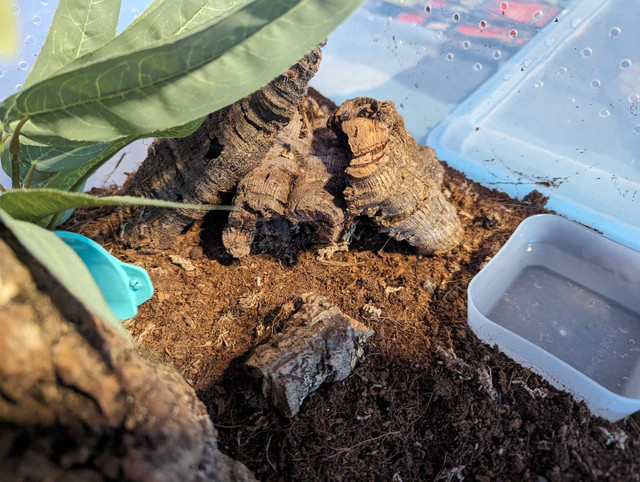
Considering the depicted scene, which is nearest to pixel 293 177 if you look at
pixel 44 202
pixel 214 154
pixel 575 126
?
pixel 214 154

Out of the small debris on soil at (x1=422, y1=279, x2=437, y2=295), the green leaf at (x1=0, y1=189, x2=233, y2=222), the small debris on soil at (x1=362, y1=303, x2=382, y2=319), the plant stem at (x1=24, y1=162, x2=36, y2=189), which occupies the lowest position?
the small debris on soil at (x1=422, y1=279, x2=437, y2=295)

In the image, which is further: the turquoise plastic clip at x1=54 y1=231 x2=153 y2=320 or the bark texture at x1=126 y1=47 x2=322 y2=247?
A: the bark texture at x1=126 y1=47 x2=322 y2=247

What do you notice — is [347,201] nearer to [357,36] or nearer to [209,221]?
[209,221]

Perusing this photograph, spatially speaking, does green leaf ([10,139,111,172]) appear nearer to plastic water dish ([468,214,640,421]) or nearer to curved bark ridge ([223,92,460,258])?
curved bark ridge ([223,92,460,258])

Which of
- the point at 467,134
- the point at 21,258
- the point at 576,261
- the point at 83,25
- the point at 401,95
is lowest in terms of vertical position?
the point at 576,261

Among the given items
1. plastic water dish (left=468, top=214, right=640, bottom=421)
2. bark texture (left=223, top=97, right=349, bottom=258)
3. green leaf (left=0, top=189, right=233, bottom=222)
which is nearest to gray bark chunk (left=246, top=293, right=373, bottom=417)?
bark texture (left=223, top=97, right=349, bottom=258)

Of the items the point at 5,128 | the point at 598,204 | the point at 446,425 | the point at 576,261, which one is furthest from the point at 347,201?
the point at 598,204
